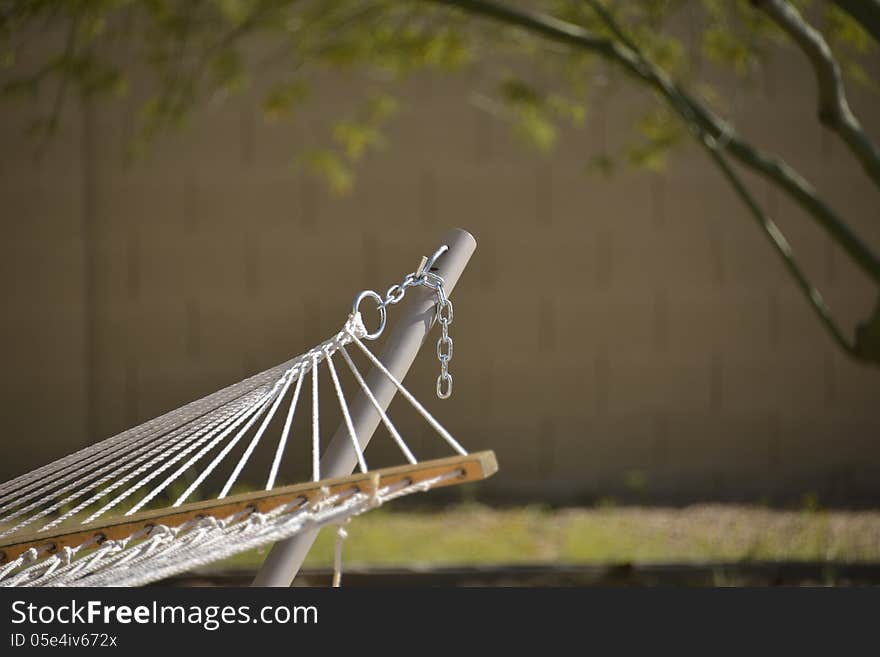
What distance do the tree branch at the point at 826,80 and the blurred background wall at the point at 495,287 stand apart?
7.19 ft

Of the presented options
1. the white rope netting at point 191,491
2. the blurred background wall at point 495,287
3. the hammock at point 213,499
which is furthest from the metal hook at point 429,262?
the blurred background wall at point 495,287

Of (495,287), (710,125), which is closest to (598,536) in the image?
(495,287)

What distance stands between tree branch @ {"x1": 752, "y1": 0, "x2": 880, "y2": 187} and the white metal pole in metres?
1.10

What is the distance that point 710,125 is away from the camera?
283 centimetres

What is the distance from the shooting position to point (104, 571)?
1.46 m

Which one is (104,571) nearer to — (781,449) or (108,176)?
(108,176)

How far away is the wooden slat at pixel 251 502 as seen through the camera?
1357 millimetres

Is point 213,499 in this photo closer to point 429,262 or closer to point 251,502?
point 251,502

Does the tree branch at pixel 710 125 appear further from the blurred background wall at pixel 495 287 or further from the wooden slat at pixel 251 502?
the blurred background wall at pixel 495 287

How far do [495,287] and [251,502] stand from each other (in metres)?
3.32

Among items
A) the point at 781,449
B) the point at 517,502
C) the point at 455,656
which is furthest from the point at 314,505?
the point at 781,449

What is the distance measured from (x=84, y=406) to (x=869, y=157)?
3.31m

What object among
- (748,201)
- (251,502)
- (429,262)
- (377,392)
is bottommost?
(251,502)

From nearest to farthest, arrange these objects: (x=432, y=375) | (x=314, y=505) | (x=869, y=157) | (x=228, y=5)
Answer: (x=314, y=505) < (x=869, y=157) < (x=228, y=5) < (x=432, y=375)
